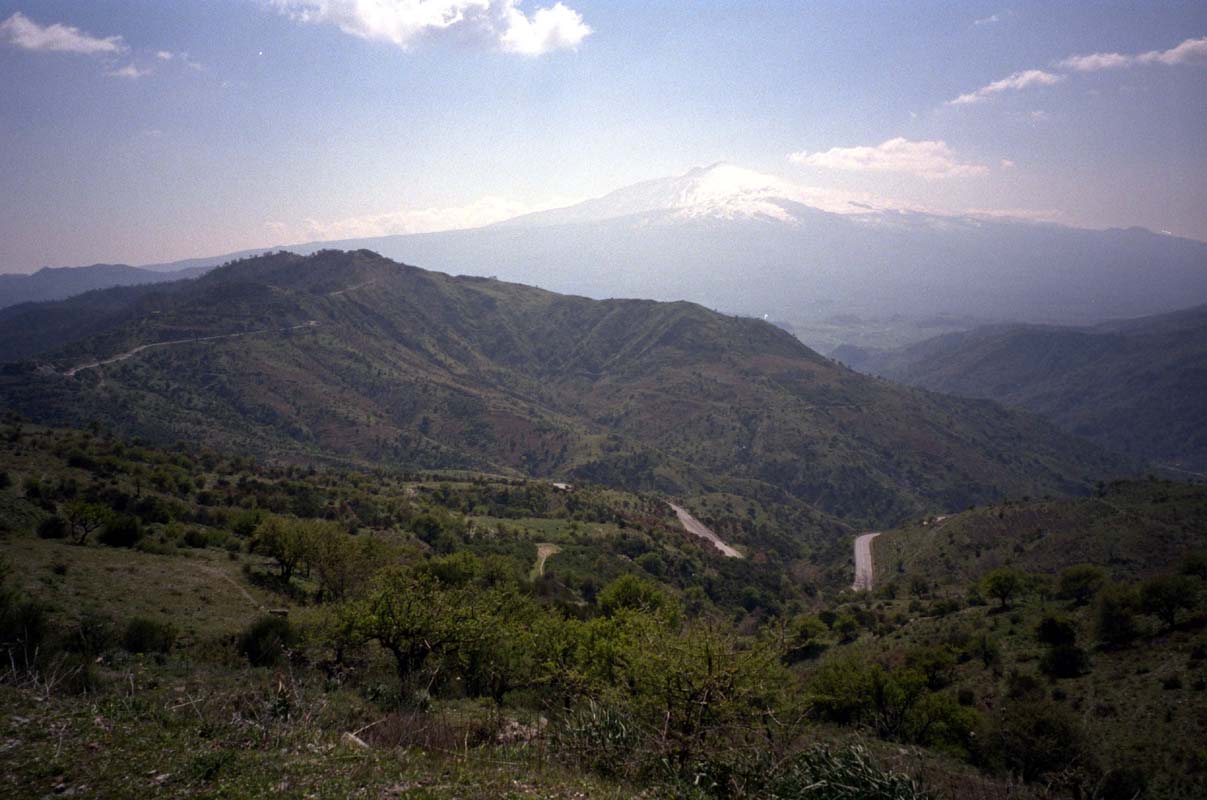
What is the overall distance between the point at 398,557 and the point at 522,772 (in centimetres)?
2932

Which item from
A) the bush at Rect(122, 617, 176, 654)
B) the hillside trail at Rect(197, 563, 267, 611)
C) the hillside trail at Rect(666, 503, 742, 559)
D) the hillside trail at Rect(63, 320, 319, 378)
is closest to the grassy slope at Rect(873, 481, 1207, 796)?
the hillside trail at Rect(666, 503, 742, 559)

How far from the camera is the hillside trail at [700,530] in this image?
8825cm

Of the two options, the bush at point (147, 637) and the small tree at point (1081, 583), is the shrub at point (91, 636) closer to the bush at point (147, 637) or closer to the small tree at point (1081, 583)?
the bush at point (147, 637)

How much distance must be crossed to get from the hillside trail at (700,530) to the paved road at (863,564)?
1660cm

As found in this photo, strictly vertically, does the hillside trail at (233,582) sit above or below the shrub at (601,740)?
below

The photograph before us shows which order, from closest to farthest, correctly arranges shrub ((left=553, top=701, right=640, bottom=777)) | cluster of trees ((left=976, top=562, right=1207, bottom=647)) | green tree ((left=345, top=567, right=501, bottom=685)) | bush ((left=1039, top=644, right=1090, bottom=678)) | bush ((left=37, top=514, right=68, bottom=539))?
shrub ((left=553, top=701, right=640, bottom=777))
green tree ((left=345, top=567, right=501, bottom=685))
bush ((left=1039, top=644, right=1090, bottom=678))
cluster of trees ((left=976, top=562, right=1207, bottom=647))
bush ((left=37, top=514, right=68, bottom=539))

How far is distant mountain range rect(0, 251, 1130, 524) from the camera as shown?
383 feet

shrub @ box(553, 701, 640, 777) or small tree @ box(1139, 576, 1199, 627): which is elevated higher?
shrub @ box(553, 701, 640, 777)

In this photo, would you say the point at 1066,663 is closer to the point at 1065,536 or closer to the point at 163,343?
the point at 1065,536

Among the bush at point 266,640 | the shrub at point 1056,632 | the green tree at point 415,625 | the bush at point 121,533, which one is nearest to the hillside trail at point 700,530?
the shrub at point 1056,632

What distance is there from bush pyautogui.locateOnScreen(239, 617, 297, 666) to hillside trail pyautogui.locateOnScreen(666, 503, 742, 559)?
67.9 meters

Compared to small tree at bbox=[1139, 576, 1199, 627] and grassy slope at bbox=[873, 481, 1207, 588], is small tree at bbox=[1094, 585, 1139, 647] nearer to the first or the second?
small tree at bbox=[1139, 576, 1199, 627]

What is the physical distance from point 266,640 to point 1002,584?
151ft

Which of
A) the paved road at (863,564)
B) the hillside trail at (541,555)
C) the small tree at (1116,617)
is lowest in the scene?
the paved road at (863,564)
